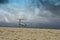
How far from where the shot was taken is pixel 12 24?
2.00 m

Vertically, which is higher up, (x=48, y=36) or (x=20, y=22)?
(x=20, y=22)

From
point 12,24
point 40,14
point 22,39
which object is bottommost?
point 22,39

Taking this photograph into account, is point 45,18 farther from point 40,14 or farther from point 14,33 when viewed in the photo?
point 14,33

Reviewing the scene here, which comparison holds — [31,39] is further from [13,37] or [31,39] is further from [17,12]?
[17,12]

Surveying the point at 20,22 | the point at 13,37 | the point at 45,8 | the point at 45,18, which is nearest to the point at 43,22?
the point at 45,18

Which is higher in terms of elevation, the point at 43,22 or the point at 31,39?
the point at 43,22

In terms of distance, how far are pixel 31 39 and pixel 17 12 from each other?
42 cm

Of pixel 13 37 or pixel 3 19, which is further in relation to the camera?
pixel 3 19

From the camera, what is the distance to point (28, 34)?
1.90 m

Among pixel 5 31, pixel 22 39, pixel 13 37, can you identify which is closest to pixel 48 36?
pixel 22 39

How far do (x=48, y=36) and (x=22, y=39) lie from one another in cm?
33

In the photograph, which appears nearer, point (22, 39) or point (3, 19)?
point (22, 39)

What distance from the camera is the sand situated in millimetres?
1854

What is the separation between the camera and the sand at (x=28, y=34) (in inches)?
73.0
